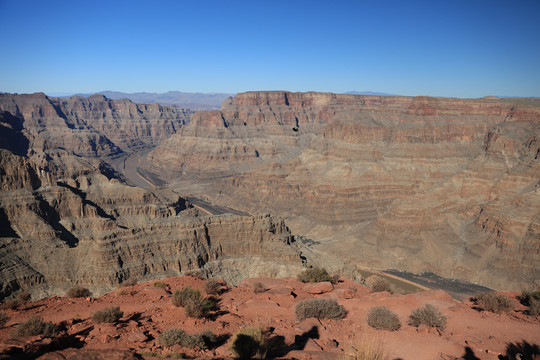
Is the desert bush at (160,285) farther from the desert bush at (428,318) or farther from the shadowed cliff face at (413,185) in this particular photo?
the shadowed cliff face at (413,185)

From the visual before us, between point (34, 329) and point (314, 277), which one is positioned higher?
point (34, 329)

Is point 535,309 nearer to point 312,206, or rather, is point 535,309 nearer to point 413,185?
point 312,206

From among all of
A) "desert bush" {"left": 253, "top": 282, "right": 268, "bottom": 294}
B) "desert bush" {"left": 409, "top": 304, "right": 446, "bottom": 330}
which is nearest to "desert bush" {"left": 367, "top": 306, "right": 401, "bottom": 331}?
"desert bush" {"left": 409, "top": 304, "right": 446, "bottom": 330}

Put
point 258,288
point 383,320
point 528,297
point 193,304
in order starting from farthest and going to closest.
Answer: point 258,288
point 528,297
point 193,304
point 383,320

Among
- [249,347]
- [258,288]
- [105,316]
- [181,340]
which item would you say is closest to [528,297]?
[258,288]

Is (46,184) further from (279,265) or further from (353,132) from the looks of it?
(353,132)

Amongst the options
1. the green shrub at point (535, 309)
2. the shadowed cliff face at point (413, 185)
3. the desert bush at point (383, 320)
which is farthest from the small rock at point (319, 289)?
the shadowed cliff face at point (413, 185)

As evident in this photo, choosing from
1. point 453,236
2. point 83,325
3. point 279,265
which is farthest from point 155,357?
point 453,236
